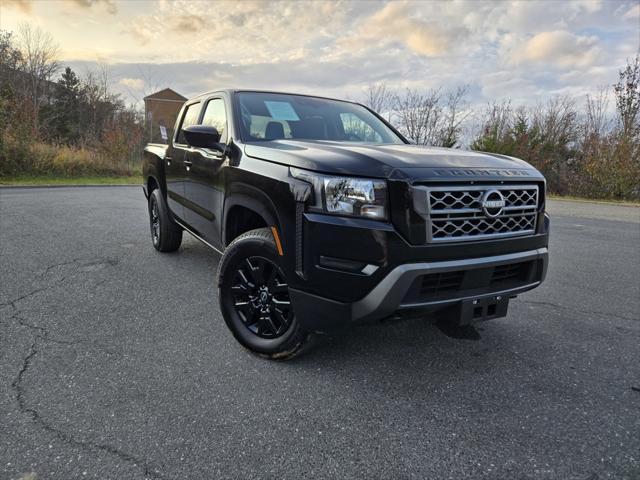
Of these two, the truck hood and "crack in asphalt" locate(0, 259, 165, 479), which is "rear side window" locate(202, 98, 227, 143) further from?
"crack in asphalt" locate(0, 259, 165, 479)

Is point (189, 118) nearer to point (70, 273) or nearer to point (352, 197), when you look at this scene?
point (70, 273)

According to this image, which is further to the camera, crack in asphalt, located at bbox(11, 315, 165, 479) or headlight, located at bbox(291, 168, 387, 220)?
headlight, located at bbox(291, 168, 387, 220)

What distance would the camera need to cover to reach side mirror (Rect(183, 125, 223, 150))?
308 cm

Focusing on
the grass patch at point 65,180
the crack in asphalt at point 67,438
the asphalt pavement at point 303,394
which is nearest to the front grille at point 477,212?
the asphalt pavement at point 303,394

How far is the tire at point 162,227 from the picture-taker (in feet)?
16.7

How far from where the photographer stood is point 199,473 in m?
1.80

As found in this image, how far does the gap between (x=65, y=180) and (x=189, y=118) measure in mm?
13663

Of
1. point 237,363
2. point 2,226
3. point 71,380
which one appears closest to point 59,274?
point 71,380

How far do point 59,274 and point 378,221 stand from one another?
3.76 m

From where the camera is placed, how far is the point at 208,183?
3.55 metres

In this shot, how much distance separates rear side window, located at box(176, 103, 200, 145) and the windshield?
0.98 m

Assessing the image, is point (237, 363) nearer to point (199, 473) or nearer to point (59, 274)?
point (199, 473)

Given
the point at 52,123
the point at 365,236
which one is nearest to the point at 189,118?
the point at 365,236

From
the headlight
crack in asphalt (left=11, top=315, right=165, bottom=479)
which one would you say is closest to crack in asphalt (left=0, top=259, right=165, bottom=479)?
crack in asphalt (left=11, top=315, right=165, bottom=479)
